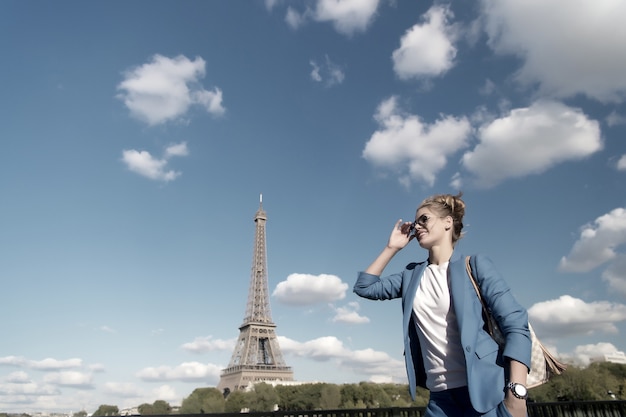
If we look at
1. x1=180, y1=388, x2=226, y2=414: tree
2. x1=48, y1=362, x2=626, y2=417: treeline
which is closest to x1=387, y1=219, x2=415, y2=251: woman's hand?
x1=48, y1=362, x2=626, y2=417: treeline

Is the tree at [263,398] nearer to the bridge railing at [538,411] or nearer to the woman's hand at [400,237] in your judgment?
the bridge railing at [538,411]

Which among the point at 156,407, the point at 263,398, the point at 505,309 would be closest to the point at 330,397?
the point at 263,398

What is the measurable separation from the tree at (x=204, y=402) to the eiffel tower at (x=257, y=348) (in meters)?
1.90

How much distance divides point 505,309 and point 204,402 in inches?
2437

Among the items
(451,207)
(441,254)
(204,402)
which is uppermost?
(451,207)

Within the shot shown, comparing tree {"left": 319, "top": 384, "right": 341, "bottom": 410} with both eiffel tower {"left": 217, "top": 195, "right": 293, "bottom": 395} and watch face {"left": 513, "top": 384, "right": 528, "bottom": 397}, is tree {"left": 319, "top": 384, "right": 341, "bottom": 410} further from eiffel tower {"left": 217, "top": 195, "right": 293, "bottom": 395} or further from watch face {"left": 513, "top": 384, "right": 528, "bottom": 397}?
A: watch face {"left": 513, "top": 384, "right": 528, "bottom": 397}

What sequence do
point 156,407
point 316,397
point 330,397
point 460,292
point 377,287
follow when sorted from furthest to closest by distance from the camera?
point 156,407
point 316,397
point 330,397
point 377,287
point 460,292

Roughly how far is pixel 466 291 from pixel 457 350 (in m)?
0.31

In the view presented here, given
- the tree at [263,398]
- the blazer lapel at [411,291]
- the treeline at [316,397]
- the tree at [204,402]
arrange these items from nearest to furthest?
the blazer lapel at [411,291] → the treeline at [316,397] → the tree at [263,398] → the tree at [204,402]

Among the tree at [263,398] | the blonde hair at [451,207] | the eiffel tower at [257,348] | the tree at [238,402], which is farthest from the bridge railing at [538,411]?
the eiffel tower at [257,348]

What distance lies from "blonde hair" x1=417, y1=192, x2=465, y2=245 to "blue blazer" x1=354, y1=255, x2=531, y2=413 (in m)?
0.32

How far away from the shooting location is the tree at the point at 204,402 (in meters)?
52.2

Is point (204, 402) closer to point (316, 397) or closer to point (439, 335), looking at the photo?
point (316, 397)

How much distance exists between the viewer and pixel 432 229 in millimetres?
2662
